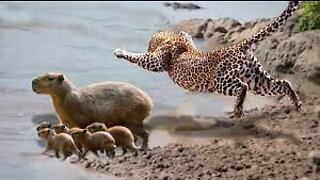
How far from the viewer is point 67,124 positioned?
17.2ft

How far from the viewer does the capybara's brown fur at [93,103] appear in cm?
522

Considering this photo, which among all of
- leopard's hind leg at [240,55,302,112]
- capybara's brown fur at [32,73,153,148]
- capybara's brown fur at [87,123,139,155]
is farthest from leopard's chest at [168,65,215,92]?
capybara's brown fur at [87,123,139,155]

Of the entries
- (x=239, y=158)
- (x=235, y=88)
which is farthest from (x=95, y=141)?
(x=235, y=88)

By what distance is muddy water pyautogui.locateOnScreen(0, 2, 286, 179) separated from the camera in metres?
4.82

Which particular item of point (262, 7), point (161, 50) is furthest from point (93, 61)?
point (262, 7)

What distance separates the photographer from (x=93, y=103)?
5.26 m

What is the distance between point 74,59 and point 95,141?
221cm

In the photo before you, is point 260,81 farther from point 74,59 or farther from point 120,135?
A: point 74,59

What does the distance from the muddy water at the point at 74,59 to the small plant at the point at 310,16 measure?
1155mm

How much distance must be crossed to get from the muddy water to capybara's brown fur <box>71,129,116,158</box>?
24 cm

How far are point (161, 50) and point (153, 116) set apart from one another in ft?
2.22

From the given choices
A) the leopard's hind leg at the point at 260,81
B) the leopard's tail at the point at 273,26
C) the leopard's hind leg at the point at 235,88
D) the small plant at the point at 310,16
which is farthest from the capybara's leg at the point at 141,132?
the small plant at the point at 310,16

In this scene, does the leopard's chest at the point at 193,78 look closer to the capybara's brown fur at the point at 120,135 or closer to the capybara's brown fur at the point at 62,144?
the capybara's brown fur at the point at 120,135

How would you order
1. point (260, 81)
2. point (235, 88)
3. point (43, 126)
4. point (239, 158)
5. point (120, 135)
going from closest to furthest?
point (239, 158) → point (120, 135) → point (43, 126) → point (235, 88) → point (260, 81)
